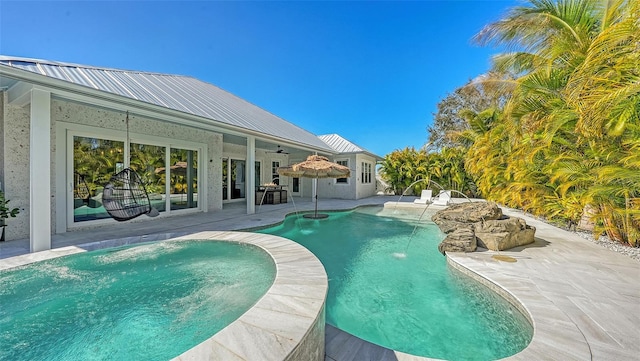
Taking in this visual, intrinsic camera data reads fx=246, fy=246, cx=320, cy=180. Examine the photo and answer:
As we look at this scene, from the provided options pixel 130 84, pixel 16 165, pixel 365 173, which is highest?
pixel 130 84

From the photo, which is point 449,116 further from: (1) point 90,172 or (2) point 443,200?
(1) point 90,172

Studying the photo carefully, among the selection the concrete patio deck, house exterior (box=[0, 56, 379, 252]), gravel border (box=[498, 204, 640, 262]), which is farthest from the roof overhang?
gravel border (box=[498, 204, 640, 262])

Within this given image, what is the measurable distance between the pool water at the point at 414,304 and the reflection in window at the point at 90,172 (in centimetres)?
578

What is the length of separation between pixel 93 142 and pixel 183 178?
2.82m

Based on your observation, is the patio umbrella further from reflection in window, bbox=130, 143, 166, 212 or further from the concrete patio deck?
the concrete patio deck

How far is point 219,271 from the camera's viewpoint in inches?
166

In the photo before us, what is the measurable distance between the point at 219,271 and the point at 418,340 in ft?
10.5

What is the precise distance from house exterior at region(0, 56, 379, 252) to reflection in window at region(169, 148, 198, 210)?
0.12 feet

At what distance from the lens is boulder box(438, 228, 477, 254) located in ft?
17.2

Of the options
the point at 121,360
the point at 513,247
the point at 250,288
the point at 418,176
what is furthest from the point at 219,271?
the point at 418,176

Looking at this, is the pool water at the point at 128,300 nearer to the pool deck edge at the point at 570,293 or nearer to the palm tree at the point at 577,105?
the pool deck edge at the point at 570,293

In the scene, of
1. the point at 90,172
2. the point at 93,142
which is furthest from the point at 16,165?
the point at 93,142

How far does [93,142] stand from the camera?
6.87 metres

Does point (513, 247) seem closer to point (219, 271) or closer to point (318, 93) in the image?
point (219, 271)
